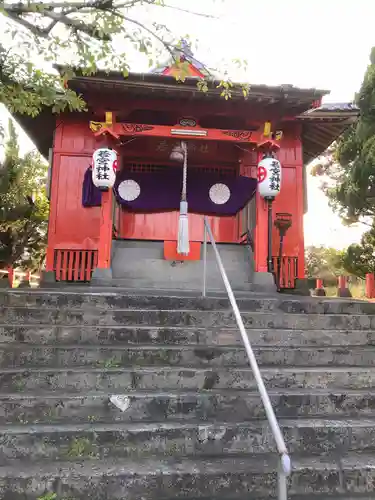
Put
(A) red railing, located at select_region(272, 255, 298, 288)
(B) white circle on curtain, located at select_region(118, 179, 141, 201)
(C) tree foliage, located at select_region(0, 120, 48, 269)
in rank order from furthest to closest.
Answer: (C) tree foliage, located at select_region(0, 120, 48, 269)
(B) white circle on curtain, located at select_region(118, 179, 141, 201)
(A) red railing, located at select_region(272, 255, 298, 288)

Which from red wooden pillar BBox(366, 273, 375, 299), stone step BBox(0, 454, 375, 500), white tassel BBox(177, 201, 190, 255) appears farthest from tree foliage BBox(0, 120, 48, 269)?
red wooden pillar BBox(366, 273, 375, 299)

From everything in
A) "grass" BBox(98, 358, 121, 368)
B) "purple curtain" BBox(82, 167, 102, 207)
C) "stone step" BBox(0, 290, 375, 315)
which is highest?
"purple curtain" BBox(82, 167, 102, 207)

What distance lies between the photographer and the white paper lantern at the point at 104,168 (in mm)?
7520

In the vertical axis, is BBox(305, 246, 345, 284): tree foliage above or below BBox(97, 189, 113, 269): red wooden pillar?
above

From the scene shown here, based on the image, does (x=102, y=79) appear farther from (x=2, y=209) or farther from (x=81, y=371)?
(x=2, y=209)

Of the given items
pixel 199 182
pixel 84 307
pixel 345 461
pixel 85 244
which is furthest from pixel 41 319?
pixel 199 182

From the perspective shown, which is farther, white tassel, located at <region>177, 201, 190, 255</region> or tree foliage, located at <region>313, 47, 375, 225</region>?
tree foliage, located at <region>313, 47, 375, 225</region>

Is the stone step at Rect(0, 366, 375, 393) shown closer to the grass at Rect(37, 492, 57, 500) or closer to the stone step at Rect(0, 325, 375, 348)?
the stone step at Rect(0, 325, 375, 348)

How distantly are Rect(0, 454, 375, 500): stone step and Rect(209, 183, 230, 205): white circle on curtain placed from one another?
23.5 ft

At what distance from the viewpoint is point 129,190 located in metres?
9.23

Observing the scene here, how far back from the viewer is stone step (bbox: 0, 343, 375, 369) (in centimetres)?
365

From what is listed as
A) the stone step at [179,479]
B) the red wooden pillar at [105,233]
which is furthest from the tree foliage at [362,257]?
the stone step at [179,479]

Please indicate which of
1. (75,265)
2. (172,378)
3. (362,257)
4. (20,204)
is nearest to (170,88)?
(75,265)

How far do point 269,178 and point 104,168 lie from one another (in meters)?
3.21
